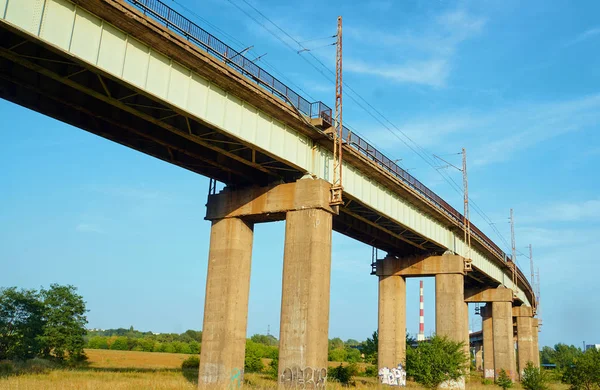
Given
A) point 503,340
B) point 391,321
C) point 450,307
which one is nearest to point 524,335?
point 503,340

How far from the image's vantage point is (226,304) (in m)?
29.5

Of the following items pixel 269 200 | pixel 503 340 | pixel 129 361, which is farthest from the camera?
pixel 129 361

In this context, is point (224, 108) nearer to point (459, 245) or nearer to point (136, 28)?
point (136, 28)

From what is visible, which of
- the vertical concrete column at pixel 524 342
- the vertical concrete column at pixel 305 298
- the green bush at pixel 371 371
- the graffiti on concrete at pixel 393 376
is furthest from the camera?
the vertical concrete column at pixel 524 342

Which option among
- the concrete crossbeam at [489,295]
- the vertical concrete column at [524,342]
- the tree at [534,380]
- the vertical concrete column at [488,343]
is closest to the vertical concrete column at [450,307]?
the tree at [534,380]

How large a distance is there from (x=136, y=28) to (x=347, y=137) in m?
14.7

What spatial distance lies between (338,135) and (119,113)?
1136cm

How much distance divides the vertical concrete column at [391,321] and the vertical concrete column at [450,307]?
3.16 m

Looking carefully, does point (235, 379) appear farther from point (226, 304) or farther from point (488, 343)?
point (488, 343)

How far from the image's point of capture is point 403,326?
155ft

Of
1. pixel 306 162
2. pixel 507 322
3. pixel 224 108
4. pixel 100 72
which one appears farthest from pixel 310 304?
pixel 507 322

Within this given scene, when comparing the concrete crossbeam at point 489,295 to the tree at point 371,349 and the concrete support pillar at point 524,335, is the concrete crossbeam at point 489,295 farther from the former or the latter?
the concrete support pillar at point 524,335

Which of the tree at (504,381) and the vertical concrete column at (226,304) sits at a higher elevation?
the vertical concrete column at (226,304)

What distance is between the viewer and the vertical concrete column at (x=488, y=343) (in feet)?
238
